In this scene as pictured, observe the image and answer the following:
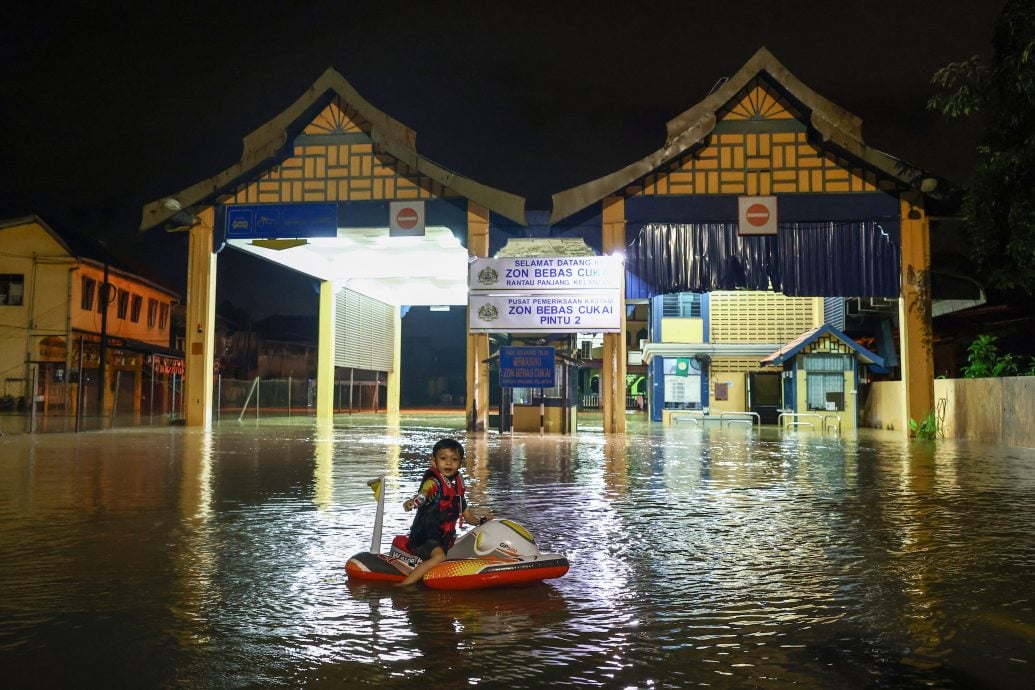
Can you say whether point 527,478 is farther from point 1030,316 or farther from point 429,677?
point 1030,316

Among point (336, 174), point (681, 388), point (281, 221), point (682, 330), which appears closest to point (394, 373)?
point (681, 388)

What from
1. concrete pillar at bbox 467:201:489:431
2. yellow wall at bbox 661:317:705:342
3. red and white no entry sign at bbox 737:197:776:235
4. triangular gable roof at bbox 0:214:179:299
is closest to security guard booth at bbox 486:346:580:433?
concrete pillar at bbox 467:201:489:431

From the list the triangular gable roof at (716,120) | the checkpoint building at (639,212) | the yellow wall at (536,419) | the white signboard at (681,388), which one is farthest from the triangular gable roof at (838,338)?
the yellow wall at (536,419)

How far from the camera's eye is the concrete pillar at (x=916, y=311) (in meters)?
26.3

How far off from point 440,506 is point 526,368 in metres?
19.1

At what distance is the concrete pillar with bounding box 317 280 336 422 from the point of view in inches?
1572

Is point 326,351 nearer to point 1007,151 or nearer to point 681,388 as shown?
point 681,388

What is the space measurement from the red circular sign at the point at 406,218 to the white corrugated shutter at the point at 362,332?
13.1 m

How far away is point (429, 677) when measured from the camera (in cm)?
426

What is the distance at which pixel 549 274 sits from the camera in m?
26.6

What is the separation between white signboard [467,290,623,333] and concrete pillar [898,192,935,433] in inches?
327

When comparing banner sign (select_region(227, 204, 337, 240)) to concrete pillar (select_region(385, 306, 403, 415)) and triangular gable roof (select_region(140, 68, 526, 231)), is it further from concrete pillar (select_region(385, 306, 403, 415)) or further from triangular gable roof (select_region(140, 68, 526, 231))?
concrete pillar (select_region(385, 306, 403, 415))

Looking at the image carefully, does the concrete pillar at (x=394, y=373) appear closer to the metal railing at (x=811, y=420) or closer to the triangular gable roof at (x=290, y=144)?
the triangular gable roof at (x=290, y=144)

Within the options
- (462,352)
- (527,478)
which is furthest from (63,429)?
(462,352)
